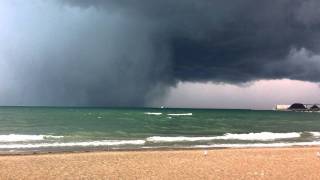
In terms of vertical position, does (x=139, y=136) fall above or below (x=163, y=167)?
below

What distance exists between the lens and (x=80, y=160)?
22984mm

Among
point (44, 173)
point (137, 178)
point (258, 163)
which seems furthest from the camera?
point (258, 163)

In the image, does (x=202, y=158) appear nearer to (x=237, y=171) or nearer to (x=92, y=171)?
(x=237, y=171)

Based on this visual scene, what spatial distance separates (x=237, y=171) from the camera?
1905cm

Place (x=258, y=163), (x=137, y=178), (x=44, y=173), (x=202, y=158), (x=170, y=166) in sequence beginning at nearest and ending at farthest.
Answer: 1. (x=137, y=178)
2. (x=44, y=173)
3. (x=170, y=166)
4. (x=258, y=163)
5. (x=202, y=158)

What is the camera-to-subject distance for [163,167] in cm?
2031

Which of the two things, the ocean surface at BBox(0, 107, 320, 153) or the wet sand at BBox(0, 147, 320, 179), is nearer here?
the wet sand at BBox(0, 147, 320, 179)

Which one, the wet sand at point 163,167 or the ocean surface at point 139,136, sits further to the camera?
the ocean surface at point 139,136

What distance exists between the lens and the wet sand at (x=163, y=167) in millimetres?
17781

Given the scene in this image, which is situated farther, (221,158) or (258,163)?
(221,158)

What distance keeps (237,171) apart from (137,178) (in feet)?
15.6

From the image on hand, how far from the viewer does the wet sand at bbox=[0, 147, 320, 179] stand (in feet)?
58.3

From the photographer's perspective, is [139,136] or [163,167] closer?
[163,167]

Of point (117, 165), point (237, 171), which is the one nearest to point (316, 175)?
point (237, 171)
